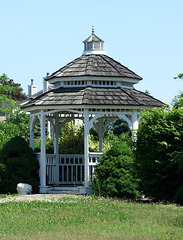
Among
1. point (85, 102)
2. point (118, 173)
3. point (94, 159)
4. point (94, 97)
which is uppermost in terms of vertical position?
point (94, 97)

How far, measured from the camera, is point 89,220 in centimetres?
1222

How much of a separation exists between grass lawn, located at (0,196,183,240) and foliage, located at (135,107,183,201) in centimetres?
104

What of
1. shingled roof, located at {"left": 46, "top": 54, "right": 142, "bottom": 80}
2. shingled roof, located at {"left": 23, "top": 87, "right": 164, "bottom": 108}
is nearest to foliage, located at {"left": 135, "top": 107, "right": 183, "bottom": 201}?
shingled roof, located at {"left": 23, "top": 87, "right": 164, "bottom": 108}

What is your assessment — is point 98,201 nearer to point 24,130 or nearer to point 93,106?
point 93,106

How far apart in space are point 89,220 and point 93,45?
1095 cm

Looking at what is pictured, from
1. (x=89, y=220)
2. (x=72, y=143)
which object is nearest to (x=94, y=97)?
(x=72, y=143)

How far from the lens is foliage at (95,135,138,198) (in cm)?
1723

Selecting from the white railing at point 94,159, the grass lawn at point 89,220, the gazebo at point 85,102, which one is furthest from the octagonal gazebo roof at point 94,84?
the grass lawn at point 89,220

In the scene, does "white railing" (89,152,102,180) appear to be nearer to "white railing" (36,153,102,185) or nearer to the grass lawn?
"white railing" (36,153,102,185)

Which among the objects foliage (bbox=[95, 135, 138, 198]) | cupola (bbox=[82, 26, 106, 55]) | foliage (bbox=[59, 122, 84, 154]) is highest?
cupola (bbox=[82, 26, 106, 55])

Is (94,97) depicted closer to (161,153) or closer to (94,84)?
(94,84)

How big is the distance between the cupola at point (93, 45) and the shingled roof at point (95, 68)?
197 millimetres

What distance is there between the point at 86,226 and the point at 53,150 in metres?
12.4

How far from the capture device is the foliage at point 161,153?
1564 centimetres
